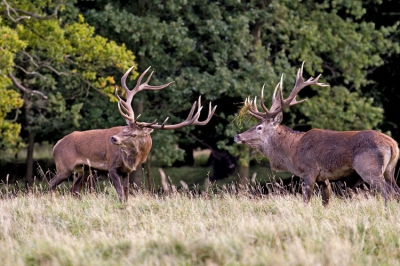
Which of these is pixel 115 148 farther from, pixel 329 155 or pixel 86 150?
pixel 329 155

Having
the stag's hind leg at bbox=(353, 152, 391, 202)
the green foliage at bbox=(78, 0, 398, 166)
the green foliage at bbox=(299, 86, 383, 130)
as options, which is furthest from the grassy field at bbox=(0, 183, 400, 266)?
the green foliage at bbox=(299, 86, 383, 130)

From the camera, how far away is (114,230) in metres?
7.93

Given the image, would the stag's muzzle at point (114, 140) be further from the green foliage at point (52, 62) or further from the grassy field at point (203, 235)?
the green foliage at point (52, 62)

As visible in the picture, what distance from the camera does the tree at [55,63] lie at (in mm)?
17297

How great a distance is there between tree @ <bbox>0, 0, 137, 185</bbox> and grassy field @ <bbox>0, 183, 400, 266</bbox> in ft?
25.6

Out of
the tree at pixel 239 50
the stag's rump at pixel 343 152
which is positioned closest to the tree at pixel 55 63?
the tree at pixel 239 50

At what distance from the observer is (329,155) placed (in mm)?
10289

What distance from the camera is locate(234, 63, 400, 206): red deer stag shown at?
9930mm

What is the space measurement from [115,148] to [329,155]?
3.13 m

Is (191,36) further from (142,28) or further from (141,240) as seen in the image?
(141,240)

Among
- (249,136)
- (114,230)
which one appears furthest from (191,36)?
(114,230)

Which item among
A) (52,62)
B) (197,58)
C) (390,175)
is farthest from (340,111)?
(390,175)

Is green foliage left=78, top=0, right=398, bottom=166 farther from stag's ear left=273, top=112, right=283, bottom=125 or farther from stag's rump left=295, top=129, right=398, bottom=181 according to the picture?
stag's rump left=295, top=129, right=398, bottom=181

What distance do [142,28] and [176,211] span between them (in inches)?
404
